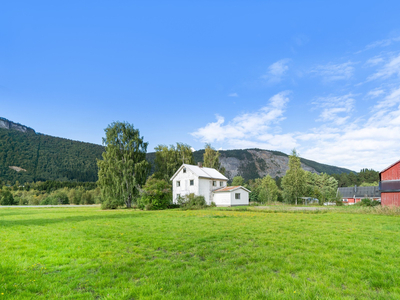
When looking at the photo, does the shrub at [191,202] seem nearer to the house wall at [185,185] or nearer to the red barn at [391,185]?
the house wall at [185,185]

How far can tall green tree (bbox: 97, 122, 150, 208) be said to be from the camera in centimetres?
3716

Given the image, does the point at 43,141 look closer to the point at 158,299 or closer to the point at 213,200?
the point at 213,200

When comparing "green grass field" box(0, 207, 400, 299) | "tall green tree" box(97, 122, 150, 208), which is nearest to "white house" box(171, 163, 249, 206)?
"tall green tree" box(97, 122, 150, 208)

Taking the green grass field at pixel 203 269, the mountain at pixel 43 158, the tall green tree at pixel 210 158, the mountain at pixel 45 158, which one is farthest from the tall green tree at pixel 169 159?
the mountain at pixel 43 158

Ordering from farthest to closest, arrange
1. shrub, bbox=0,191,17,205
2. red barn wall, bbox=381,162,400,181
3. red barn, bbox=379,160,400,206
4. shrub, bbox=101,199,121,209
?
shrub, bbox=0,191,17,205, shrub, bbox=101,199,121,209, red barn wall, bbox=381,162,400,181, red barn, bbox=379,160,400,206

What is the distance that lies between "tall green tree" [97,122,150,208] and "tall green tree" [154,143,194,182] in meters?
11.4

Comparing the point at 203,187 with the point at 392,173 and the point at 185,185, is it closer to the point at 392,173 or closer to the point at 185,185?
the point at 185,185

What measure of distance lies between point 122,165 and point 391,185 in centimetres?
3767

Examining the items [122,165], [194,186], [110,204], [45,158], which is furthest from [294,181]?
[45,158]

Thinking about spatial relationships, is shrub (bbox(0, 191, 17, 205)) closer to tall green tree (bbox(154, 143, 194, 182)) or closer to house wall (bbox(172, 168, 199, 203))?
tall green tree (bbox(154, 143, 194, 182))

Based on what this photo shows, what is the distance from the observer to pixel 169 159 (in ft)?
171

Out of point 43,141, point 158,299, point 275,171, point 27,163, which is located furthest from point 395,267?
point 275,171

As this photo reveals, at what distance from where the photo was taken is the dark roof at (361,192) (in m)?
69.7

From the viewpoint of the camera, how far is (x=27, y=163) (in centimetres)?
12312
